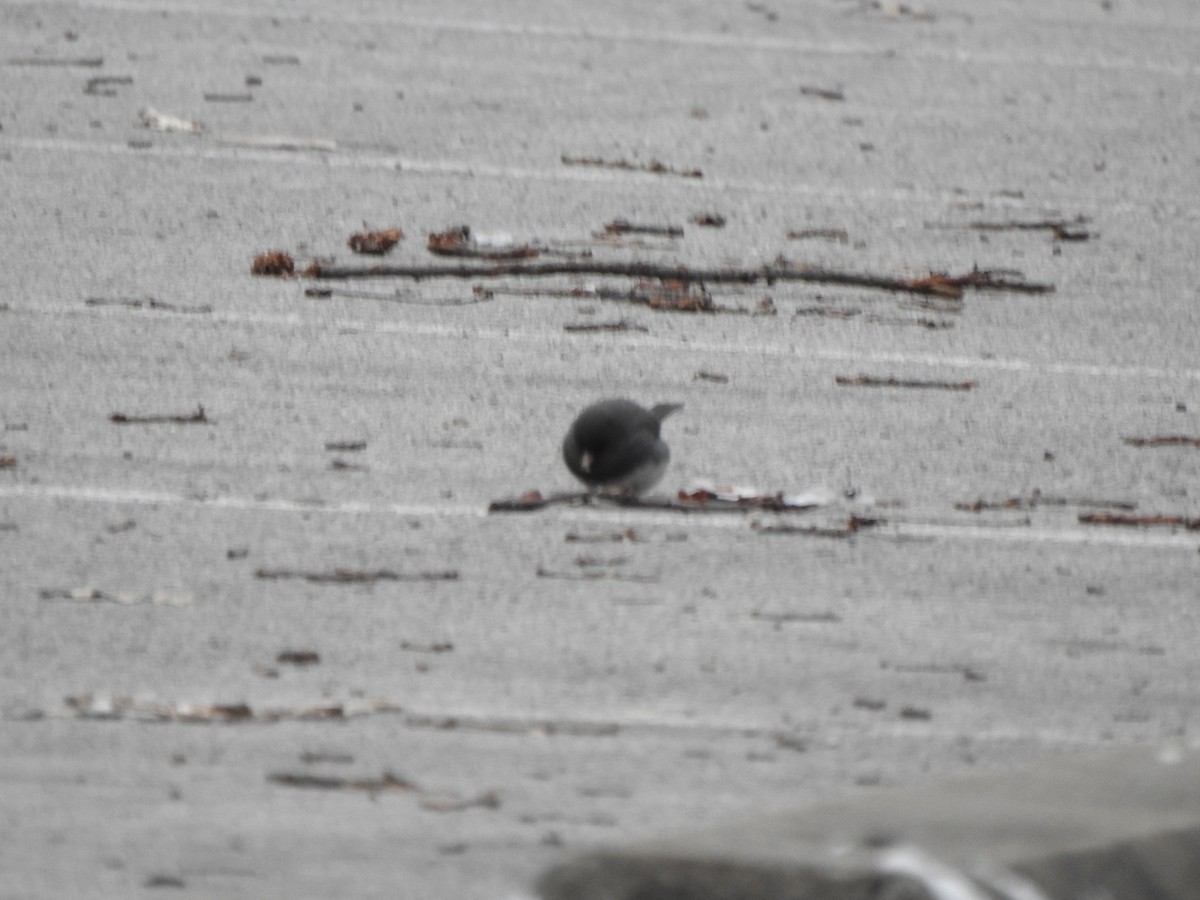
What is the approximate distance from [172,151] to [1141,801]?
7.28 metres

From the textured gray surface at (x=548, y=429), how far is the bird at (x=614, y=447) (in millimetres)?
240

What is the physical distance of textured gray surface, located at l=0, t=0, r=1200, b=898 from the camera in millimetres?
4398

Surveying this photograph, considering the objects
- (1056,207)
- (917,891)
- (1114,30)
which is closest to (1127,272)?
(1056,207)

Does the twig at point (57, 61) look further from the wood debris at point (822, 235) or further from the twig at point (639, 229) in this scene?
the wood debris at point (822, 235)

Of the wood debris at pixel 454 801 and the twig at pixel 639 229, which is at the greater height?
the twig at pixel 639 229

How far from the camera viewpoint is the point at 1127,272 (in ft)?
28.4

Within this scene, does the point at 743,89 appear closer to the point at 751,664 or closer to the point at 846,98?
the point at 846,98

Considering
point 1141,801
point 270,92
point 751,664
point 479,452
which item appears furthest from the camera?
point 270,92

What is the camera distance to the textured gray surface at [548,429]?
4398 mm

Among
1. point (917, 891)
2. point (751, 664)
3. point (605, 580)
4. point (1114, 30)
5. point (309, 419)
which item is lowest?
point (917, 891)

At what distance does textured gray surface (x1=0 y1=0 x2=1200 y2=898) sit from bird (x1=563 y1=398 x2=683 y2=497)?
0.24 m

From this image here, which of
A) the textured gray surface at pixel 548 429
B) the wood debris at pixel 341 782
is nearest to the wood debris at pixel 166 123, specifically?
the textured gray surface at pixel 548 429

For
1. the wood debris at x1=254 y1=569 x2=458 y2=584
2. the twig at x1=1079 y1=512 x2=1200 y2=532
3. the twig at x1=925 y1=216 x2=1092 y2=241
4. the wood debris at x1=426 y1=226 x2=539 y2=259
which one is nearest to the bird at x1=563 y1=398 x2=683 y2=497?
the wood debris at x1=254 y1=569 x2=458 y2=584

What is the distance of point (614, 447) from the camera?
19.0 ft
